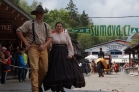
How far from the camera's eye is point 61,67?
31.2 feet

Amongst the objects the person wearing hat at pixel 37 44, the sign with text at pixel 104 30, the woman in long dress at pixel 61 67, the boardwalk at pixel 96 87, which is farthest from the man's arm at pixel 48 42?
the sign with text at pixel 104 30

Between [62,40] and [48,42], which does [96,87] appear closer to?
[62,40]

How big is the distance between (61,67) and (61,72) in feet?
0.44

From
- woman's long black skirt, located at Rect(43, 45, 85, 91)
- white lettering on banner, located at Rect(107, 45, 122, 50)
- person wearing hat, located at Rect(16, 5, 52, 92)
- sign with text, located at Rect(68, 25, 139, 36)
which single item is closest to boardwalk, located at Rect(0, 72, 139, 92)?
woman's long black skirt, located at Rect(43, 45, 85, 91)

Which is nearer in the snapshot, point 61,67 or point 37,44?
point 37,44

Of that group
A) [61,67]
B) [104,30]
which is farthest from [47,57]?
[104,30]

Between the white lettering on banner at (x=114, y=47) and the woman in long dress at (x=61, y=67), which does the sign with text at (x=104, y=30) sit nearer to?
the woman in long dress at (x=61, y=67)

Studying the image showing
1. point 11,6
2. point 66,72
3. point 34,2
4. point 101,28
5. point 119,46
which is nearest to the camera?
point 66,72

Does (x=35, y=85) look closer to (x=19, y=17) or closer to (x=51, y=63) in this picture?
(x=51, y=63)

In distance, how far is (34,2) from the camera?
117938 millimetres

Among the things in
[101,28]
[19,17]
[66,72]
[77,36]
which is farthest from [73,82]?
[77,36]

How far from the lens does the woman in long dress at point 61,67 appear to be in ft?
30.6

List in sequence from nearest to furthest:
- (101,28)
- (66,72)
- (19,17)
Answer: (66,72), (19,17), (101,28)

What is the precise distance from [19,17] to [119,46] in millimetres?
93234
